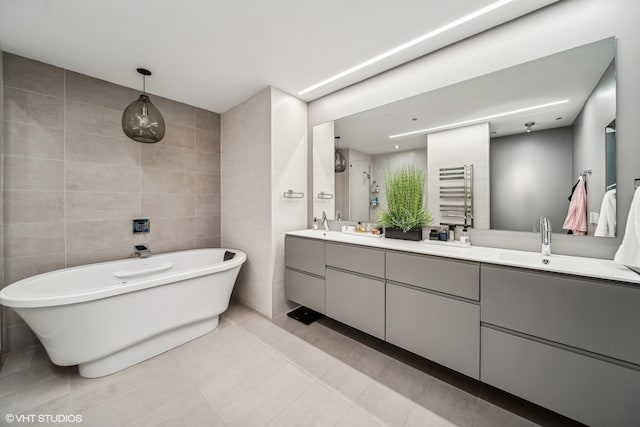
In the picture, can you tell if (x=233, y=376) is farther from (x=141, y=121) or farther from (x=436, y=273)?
(x=141, y=121)

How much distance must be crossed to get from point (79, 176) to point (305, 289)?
2431 mm

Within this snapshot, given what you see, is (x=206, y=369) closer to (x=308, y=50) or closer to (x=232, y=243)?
(x=232, y=243)

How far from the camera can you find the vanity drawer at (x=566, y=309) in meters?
1.03

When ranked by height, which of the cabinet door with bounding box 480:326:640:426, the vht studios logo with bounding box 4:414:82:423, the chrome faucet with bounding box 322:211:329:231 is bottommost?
the vht studios logo with bounding box 4:414:82:423

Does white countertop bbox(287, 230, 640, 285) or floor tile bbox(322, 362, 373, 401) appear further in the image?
floor tile bbox(322, 362, 373, 401)

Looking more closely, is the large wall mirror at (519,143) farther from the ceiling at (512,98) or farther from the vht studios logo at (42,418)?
the vht studios logo at (42,418)

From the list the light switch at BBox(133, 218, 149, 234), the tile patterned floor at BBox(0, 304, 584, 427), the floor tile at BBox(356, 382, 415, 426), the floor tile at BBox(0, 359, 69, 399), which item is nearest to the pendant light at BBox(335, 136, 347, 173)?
the tile patterned floor at BBox(0, 304, 584, 427)

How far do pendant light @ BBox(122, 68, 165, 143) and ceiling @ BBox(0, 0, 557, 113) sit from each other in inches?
15.1

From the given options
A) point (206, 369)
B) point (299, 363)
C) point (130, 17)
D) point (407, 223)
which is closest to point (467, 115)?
point (407, 223)

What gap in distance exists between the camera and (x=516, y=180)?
167cm

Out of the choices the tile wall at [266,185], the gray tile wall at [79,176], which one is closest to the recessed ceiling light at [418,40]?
the tile wall at [266,185]

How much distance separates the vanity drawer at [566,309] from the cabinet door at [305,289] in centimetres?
132

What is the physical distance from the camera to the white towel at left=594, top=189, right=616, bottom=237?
1341mm

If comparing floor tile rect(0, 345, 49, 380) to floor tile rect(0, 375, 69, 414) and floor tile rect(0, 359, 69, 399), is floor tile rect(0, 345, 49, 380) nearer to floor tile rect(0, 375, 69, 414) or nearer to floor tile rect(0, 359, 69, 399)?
floor tile rect(0, 359, 69, 399)
